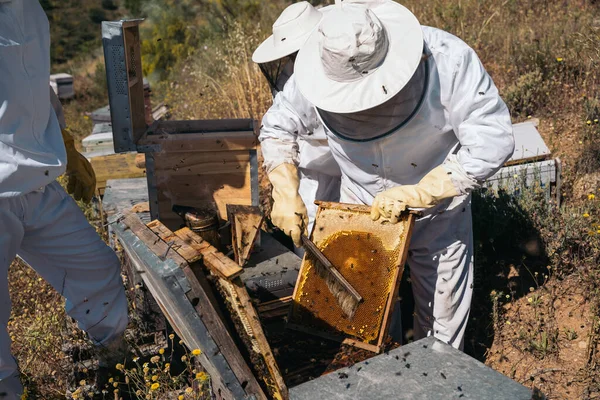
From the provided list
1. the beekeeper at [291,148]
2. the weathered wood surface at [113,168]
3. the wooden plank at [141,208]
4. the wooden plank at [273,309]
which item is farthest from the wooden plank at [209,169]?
the weathered wood surface at [113,168]

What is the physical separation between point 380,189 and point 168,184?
5.53ft

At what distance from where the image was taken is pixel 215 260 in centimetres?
255

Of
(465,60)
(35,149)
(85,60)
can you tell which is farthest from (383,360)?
(85,60)

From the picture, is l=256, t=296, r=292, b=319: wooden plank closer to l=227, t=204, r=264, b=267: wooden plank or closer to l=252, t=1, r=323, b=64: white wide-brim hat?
l=227, t=204, r=264, b=267: wooden plank

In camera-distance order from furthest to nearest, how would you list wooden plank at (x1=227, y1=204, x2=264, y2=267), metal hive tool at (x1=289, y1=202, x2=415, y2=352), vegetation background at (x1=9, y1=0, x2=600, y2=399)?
1. wooden plank at (x1=227, y1=204, x2=264, y2=267)
2. vegetation background at (x1=9, y1=0, x2=600, y2=399)
3. metal hive tool at (x1=289, y1=202, x2=415, y2=352)

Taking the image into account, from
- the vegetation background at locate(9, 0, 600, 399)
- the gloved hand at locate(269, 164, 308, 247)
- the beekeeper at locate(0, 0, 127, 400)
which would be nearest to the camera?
the beekeeper at locate(0, 0, 127, 400)

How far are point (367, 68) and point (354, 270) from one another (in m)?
1.02

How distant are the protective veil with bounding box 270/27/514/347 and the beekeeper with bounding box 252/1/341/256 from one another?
0.02 metres

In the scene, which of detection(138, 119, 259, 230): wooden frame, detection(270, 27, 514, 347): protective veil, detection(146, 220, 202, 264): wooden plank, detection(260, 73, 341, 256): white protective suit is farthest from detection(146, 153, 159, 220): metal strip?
detection(146, 220, 202, 264): wooden plank

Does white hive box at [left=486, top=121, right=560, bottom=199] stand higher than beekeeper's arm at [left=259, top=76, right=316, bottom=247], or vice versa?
beekeeper's arm at [left=259, top=76, right=316, bottom=247]

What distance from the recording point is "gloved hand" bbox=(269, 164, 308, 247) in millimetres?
3438

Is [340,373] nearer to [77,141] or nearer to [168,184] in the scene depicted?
[168,184]

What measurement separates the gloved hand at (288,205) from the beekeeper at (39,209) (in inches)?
44.2

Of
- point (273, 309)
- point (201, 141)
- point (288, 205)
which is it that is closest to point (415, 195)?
point (288, 205)
